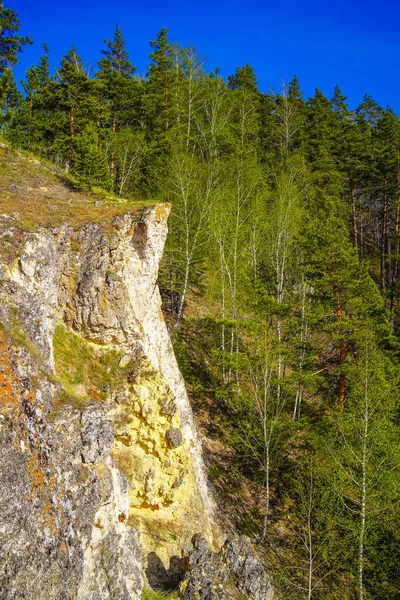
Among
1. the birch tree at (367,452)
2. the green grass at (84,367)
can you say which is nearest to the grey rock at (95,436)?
the green grass at (84,367)

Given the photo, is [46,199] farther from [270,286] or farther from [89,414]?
[270,286]

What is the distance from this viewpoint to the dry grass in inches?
543

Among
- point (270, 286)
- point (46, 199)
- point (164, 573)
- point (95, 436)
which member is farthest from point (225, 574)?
point (46, 199)

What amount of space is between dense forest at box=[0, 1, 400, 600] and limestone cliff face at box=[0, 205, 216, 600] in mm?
3203

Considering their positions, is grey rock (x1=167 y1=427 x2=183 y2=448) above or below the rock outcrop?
above

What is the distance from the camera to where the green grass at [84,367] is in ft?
38.9

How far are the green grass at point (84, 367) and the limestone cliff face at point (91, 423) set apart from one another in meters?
0.04

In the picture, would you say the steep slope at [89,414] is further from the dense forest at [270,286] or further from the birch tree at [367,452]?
the birch tree at [367,452]

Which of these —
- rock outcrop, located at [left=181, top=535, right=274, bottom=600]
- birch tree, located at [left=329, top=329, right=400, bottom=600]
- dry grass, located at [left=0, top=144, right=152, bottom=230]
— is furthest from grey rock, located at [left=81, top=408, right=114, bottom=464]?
birch tree, located at [left=329, top=329, right=400, bottom=600]

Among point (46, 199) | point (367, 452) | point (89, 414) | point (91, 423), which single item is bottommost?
point (367, 452)

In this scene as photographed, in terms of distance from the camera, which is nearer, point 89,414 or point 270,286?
point 89,414

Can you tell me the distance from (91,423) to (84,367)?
2544 millimetres

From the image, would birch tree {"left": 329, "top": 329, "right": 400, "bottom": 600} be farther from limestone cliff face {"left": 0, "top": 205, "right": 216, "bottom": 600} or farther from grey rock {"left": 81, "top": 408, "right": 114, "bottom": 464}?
grey rock {"left": 81, "top": 408, "right": 114, "bottom": 464}

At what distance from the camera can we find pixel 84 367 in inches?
496
